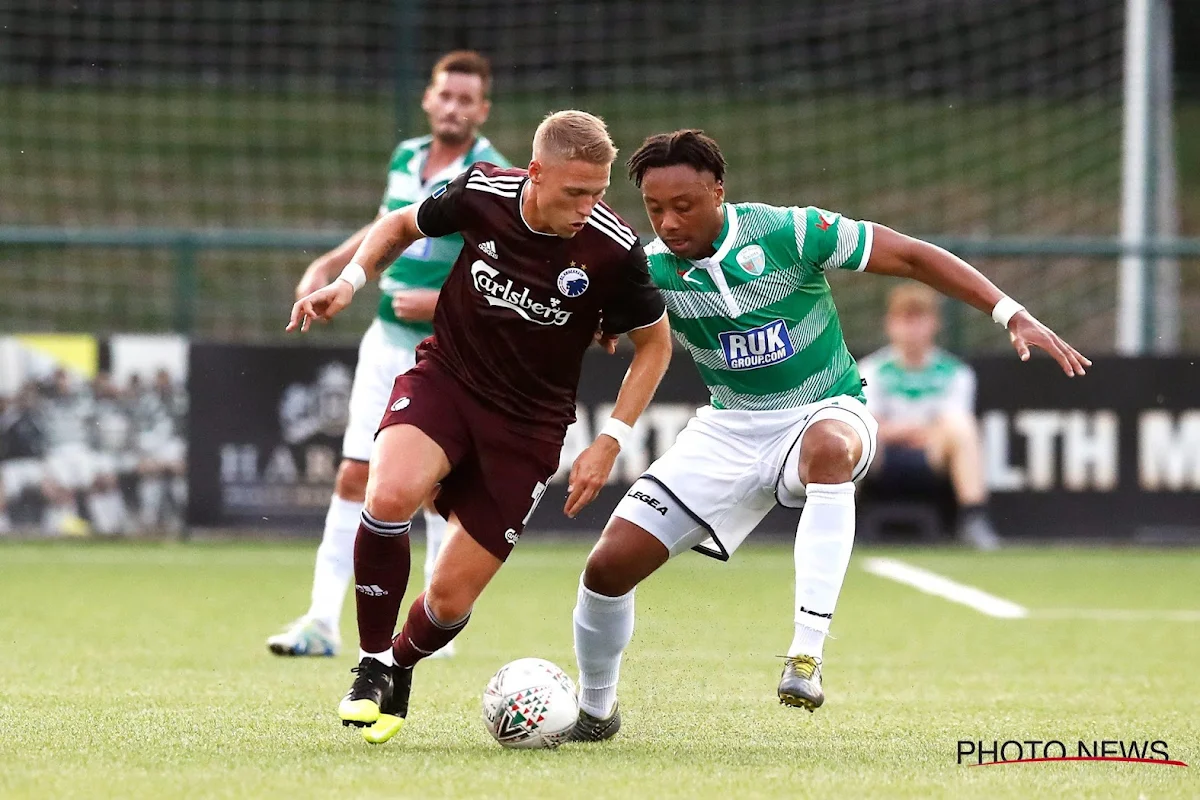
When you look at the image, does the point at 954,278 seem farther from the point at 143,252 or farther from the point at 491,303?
the point at 143,252

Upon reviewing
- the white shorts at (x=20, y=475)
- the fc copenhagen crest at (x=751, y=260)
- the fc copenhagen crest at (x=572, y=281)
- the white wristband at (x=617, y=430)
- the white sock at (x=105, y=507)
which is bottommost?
the white sock at (x=105, y=507)

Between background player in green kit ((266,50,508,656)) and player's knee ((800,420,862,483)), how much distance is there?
2.16 meters

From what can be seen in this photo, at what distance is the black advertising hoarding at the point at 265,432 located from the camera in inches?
454

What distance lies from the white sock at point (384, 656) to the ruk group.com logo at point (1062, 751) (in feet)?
5.18

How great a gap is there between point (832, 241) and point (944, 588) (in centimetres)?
484

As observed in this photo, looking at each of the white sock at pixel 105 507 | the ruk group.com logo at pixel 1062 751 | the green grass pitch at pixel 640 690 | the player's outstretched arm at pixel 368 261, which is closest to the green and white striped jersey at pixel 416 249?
the green grass pitch at pixel 640 690

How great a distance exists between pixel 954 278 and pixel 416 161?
9.52 feet

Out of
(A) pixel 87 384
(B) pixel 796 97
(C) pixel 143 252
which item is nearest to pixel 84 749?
(A) pixel 87 384

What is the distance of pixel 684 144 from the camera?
5.26 m

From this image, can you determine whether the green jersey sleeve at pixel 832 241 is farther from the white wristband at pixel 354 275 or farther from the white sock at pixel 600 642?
the white wristband at pixel 354 275

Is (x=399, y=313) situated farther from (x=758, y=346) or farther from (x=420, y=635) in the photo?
(x=420, y=635)

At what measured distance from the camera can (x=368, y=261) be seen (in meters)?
5.32

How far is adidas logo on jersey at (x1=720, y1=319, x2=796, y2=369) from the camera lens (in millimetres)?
5469

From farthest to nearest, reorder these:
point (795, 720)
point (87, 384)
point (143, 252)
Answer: point (143, 252) < point (87, 384) < point (795, 720)
